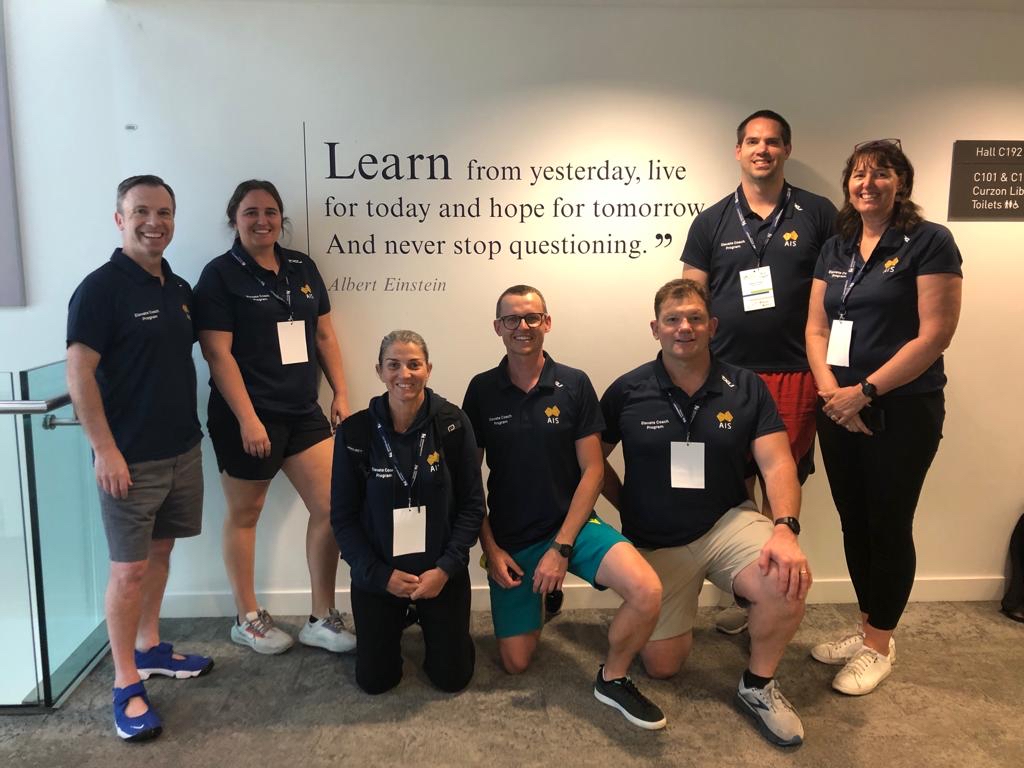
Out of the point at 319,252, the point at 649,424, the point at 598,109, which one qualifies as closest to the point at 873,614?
the point at 649,424

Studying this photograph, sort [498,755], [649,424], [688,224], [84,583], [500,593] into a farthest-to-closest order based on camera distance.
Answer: [688,224]
[84,583]
[500,593]
[649,424]
[498,755]

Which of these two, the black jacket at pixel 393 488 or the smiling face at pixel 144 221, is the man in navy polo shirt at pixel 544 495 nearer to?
the black jacket at pixel 393 488

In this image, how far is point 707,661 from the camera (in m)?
2.57

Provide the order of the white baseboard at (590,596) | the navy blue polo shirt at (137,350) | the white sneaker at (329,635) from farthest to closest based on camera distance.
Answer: the white baseboard at (590,596) < the white sneaker at (329,635) < the navy blue polo shirt at (137,350)

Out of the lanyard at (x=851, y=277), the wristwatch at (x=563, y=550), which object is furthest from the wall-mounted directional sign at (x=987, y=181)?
the wristwatch at (x=563, y=550)

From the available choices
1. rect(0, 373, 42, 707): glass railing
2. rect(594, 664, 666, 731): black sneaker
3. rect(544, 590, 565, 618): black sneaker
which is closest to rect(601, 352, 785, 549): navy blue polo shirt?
rect(594, 664, 666, 731): black sneaker

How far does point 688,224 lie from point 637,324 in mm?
451

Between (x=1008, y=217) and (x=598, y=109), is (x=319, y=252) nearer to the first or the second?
(x=598, y=109)

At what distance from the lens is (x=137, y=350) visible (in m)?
2.12

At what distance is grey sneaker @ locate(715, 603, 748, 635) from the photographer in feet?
9.16

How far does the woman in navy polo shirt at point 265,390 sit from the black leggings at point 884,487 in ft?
5.94

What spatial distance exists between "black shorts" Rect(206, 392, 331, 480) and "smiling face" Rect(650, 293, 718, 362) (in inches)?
53.1

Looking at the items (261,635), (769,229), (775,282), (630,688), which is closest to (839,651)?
(630,688)

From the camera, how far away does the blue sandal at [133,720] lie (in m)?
2.12
